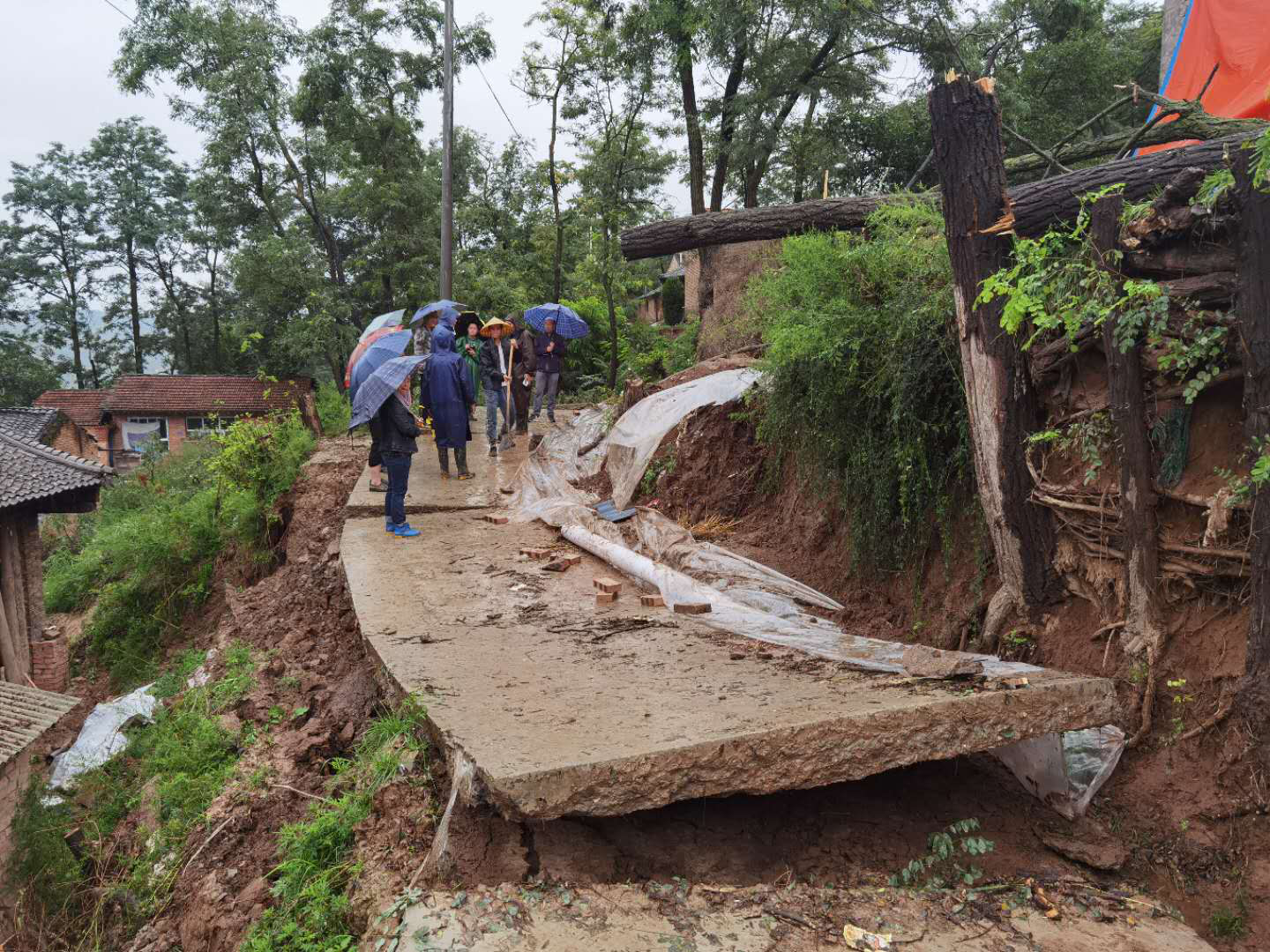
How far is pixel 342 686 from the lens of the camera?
5414 millimetres

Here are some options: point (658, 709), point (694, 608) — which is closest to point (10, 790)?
point (694, 608)

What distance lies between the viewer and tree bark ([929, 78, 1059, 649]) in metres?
4.01

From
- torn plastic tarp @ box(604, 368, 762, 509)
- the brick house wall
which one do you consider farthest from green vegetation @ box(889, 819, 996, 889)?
the brick house wall

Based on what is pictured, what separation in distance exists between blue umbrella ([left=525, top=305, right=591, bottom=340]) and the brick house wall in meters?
8.16

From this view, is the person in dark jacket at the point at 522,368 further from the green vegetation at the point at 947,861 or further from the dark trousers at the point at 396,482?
the green vegetation at the point at 947,861

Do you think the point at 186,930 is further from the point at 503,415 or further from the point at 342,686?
the point at 503,415

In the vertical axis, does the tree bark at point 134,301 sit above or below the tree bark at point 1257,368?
above

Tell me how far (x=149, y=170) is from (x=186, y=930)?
4533 cm

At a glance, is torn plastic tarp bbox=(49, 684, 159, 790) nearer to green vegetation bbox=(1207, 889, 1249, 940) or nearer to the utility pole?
the utility pole

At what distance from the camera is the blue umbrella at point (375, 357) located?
7.70m

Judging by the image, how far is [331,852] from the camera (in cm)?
337

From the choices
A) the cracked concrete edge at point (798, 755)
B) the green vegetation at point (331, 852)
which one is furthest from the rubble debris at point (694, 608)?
the cracked concrete edge at point (798, 755)

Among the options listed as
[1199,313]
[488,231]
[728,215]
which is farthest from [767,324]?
[488,231]

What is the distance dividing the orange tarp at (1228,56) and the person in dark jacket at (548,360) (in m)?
7.00
